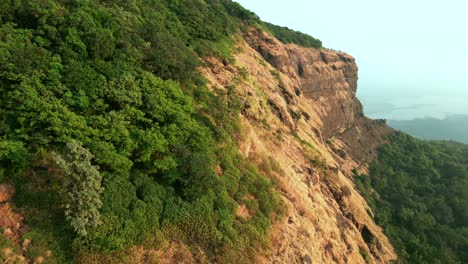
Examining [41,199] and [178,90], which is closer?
[41,199]

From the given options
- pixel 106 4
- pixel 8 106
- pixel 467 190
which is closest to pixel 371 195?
pixel 467 190

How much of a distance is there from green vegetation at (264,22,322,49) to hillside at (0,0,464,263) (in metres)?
38.1

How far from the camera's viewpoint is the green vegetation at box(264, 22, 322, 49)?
66.3m

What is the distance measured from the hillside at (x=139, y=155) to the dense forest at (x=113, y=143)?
66 mm

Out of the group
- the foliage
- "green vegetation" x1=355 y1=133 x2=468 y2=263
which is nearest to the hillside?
the foliage

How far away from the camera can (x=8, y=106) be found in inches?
594

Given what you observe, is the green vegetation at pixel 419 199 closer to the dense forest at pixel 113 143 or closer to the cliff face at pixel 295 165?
the cliff face at pixel 295 165

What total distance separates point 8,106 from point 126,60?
7363 millimetres

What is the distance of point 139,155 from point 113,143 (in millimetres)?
1396

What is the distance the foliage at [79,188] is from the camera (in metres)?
14.0

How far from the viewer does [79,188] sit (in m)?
14.4

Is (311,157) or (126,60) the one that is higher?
(126,60)

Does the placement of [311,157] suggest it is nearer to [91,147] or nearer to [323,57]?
[91,147]

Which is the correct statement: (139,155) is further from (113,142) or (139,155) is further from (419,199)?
(419,199)
